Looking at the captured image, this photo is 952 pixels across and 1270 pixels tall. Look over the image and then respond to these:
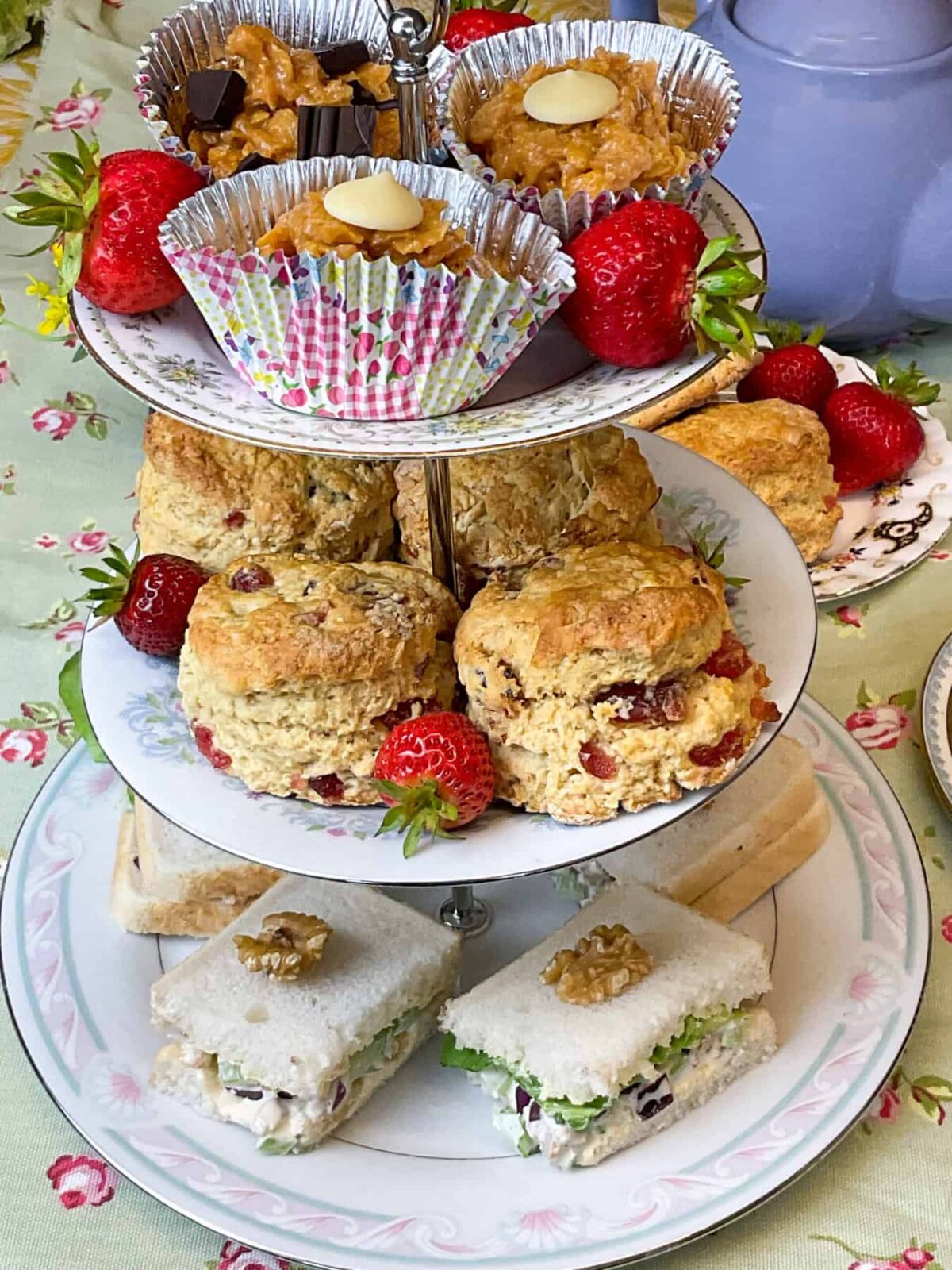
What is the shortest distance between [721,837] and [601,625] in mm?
507

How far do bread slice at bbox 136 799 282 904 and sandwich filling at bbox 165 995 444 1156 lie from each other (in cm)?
19

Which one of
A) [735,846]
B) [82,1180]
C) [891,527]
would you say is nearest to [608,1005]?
[735,846]

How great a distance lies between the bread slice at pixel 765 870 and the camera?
5.32 feet

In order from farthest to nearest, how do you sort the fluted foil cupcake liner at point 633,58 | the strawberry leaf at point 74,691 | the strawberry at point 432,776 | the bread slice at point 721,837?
the bread slice at point 721,837, the strawberry leaf at point 74,691, the fluted foil cupcake liner at point 633,58, the strawberry at point 432,776

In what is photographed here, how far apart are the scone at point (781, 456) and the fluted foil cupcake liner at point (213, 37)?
2.82 ft

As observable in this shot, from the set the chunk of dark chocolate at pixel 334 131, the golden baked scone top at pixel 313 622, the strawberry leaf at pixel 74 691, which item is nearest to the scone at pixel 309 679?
the golden baked scone top at pixel 313 622

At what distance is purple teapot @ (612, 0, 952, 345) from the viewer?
2.17 m

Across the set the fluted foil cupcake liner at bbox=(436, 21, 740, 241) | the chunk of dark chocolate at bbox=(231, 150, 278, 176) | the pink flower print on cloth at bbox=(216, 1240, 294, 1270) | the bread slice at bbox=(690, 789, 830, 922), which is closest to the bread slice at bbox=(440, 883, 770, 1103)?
the bread slice at bbox=(690, 789, 830, 922)

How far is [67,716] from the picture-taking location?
2004 millimetres

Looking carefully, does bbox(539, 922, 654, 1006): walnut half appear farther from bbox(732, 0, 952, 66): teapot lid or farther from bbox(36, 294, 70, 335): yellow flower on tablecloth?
bbox(732, 0, 952, 66): teapot lid

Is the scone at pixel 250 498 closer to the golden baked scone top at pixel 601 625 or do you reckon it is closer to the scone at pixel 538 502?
the scone at pixel 538 502

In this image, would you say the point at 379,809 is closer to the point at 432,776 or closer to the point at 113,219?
the point at 432,776

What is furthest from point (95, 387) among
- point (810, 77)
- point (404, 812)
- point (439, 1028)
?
point (404, 812)

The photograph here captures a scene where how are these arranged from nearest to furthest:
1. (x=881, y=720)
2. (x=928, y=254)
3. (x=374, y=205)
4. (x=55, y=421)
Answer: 1. (x=374, y=205)
2. (x=881, y=720)
3. (x=928, y=254)
4. (x=55, y=421)
